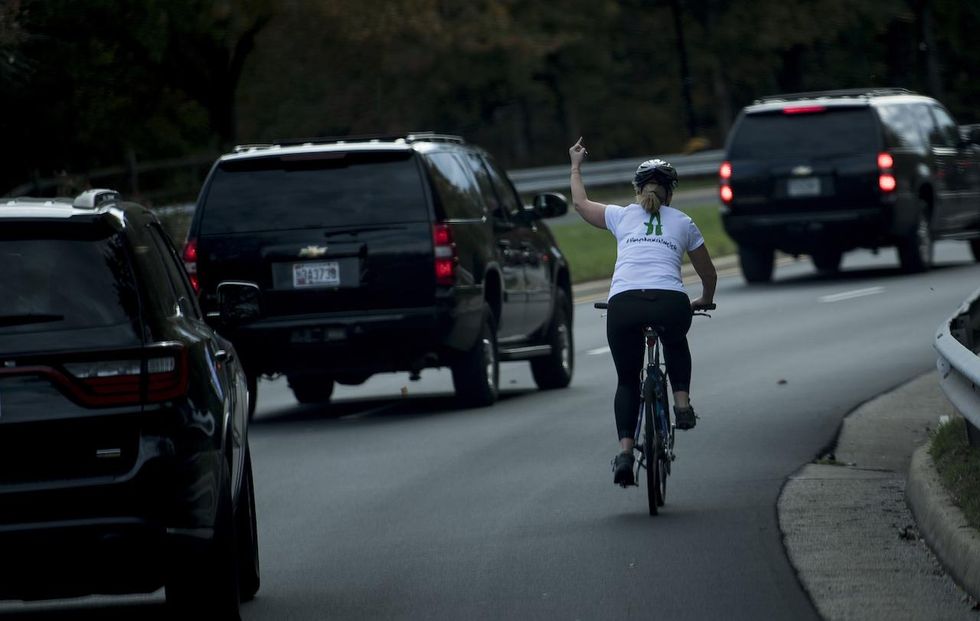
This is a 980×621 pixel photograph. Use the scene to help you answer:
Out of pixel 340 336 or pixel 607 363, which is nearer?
pixel 340 336

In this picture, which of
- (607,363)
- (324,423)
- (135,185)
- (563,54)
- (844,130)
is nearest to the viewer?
(324,423)

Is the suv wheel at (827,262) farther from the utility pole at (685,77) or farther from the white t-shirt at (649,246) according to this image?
the utility pole at (685,77)

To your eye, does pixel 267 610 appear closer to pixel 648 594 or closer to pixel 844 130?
pixel 648 594

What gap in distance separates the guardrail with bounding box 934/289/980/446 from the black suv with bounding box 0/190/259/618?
10.00 ft

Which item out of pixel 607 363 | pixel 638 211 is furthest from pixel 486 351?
pixel 638 211

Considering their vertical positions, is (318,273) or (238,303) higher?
(238,303)

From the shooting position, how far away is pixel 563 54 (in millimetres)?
66875

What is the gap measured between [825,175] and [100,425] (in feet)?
62.7

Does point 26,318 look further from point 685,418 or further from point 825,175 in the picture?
point 825,175

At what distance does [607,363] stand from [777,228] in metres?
6.70

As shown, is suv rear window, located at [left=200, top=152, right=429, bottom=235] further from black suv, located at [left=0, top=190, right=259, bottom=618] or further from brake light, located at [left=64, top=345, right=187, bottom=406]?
brake light, located at [left=64, top=345, right=187, bottom=406]

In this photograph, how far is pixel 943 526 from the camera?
821cm

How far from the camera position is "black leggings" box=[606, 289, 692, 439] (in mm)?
10016

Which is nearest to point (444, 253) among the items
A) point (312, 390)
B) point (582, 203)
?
point (312, 390)
